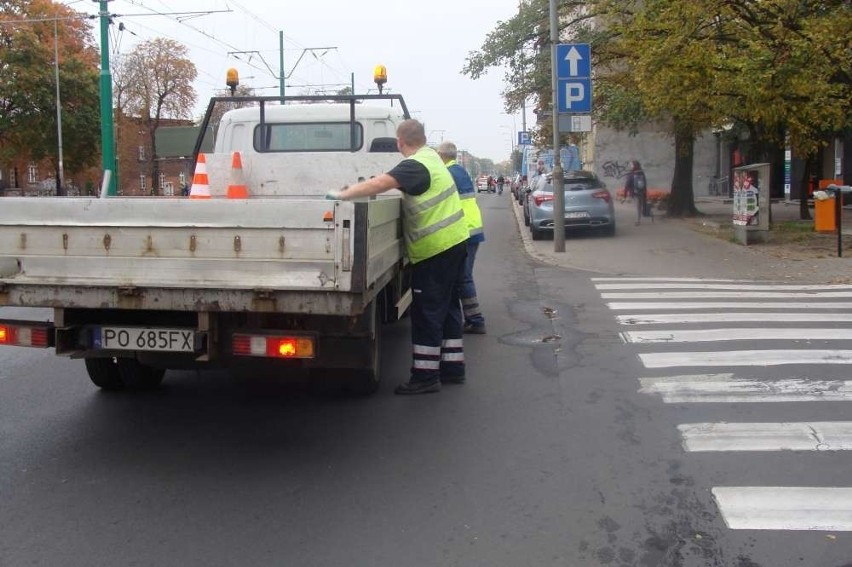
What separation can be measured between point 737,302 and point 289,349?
7.20 m

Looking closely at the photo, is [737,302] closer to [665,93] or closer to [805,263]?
[805,263]

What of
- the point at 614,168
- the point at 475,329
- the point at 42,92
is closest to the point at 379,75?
the point at 475,329

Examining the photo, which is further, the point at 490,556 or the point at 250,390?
the point at 250,390

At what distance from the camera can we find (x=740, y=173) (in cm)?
1681

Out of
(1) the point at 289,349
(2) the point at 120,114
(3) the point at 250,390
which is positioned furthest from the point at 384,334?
(2) the point at 120,114

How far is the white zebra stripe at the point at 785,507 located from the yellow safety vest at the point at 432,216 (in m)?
2.64

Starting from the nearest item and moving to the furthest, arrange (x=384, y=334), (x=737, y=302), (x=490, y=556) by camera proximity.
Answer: (x=490, y=556)
(x=384, y=334)
(x=737, y=302)

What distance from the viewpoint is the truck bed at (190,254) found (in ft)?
14.5

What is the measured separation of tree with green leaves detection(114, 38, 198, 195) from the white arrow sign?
41751mm

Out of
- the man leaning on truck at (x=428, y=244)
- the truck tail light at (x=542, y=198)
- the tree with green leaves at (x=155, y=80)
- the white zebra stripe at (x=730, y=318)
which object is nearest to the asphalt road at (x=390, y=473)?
the man leaning on truck at (x=428, y=244)

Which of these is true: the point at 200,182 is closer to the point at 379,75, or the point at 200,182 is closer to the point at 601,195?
the point at 379,75

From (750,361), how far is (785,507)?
122 inches

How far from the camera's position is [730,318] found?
9141 millimetres

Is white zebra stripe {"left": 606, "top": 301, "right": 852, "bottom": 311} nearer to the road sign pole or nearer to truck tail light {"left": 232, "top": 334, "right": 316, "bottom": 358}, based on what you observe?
the road sign pole
